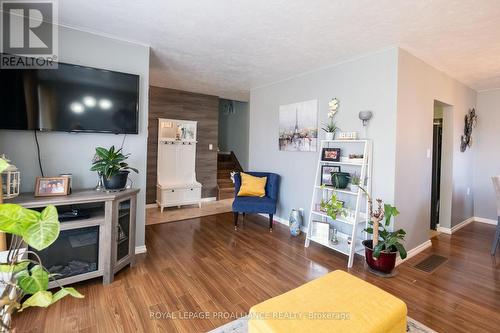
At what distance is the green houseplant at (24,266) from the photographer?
0.77m

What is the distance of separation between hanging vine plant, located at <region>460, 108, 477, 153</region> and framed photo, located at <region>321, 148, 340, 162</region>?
8.32ft

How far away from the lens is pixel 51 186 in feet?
6.95

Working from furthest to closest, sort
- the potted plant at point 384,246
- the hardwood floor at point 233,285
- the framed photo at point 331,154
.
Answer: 1. the framed photo at point 331,154
2. the potted plant at point 384,246
3. the hardwood floor at point 233,285

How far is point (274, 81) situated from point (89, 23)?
8.91 ft

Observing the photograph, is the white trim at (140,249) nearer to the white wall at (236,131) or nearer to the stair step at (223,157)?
the stair step at (223,157)

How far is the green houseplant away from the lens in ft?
2.54

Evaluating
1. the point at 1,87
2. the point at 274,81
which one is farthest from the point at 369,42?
the point at 1,87

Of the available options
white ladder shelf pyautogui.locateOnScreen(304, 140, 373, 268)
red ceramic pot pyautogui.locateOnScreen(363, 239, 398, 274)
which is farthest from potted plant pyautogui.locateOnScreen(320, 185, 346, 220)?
red ceramic pot pyautogui.locateOnScreen(363, 239, 398, 274)

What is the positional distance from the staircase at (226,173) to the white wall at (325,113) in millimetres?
1358

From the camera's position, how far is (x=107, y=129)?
252 centimetres

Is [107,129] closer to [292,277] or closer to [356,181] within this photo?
[292,277]

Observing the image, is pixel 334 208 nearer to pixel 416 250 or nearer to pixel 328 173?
pixel 328 173

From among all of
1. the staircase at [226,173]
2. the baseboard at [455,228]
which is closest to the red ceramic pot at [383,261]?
the baseboard at [455,228]

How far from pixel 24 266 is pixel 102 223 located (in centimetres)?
137
